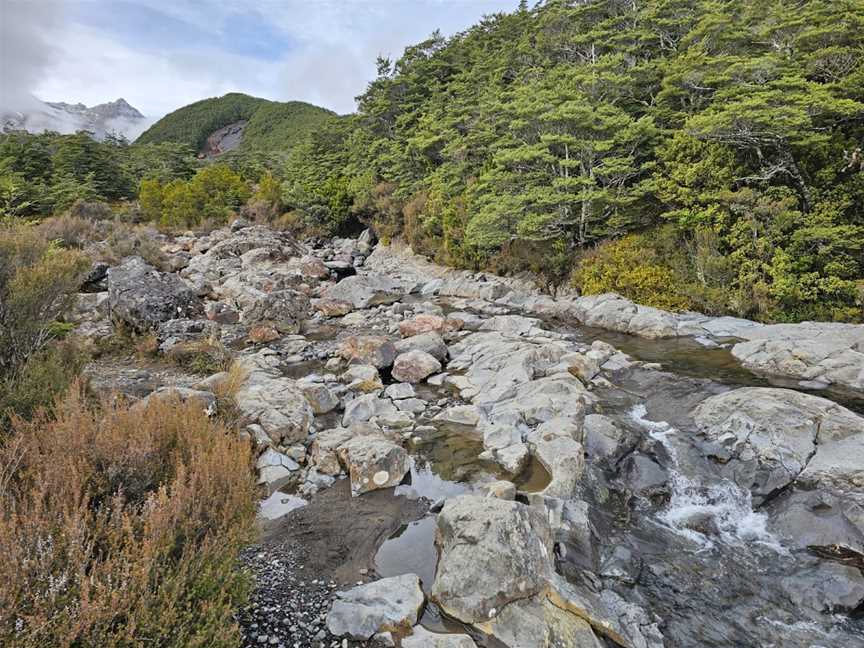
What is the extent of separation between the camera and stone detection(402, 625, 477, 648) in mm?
3492

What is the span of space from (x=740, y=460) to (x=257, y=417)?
24.9ft

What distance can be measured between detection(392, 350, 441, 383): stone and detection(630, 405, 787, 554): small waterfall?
5.70 m

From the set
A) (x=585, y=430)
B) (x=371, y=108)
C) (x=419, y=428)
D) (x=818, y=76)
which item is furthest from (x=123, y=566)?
(x=371, y=108)

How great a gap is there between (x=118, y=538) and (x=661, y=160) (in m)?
18.3

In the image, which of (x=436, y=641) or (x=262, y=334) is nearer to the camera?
(x=436, y=641)

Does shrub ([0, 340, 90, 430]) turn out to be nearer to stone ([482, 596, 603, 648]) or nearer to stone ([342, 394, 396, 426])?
stone ([342, 394, 396, 426])

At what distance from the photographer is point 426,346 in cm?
1185

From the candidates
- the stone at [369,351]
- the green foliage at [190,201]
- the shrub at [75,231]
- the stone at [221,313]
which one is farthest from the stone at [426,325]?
the green foliage at [190,201]

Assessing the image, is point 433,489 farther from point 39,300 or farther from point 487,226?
point 487,226

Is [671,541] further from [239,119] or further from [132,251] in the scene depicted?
[239,119]

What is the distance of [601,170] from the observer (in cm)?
1584

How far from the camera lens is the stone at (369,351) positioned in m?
11.3

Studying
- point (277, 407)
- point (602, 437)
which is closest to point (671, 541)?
point (602, 437)

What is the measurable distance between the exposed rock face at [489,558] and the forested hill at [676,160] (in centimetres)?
1222
